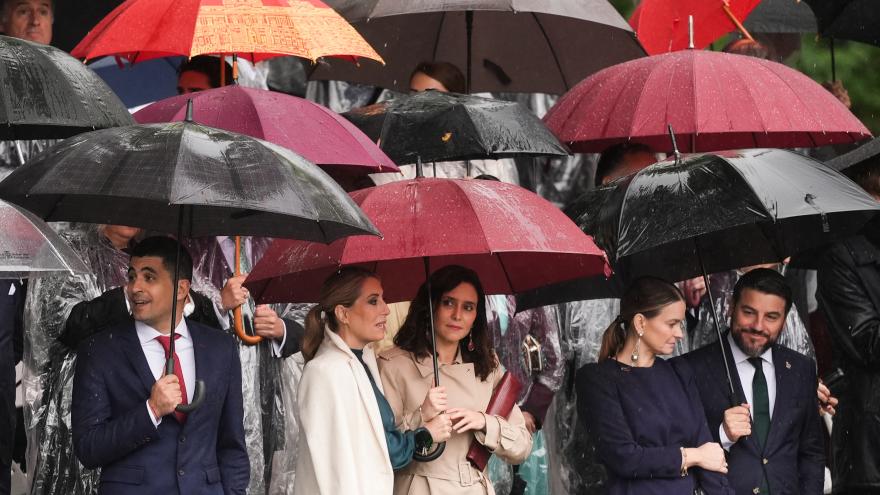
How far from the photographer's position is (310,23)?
313 inches

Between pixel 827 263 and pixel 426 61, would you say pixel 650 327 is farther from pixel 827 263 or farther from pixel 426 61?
pixel 426 61

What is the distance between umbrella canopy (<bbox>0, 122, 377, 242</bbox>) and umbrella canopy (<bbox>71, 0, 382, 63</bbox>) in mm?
1351

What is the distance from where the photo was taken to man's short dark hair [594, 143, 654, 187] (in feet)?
28.9

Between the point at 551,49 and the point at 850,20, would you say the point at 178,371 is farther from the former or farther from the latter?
the point at 850,20

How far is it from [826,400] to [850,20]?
7.22 ft

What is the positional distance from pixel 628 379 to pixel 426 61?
7.59 ft

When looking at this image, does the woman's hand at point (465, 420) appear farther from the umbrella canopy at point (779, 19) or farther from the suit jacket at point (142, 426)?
the umbrella canopy at point (779, 19)

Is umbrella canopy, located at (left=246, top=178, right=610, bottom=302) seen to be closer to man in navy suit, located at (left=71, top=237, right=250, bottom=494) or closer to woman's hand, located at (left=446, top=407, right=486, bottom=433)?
man in navy suit, located at (left=71, top=237, right=250, bottom=494)

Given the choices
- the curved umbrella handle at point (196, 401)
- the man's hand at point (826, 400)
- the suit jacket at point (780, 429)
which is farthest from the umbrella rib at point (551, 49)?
the curved umbrella handle at point (196, 401)

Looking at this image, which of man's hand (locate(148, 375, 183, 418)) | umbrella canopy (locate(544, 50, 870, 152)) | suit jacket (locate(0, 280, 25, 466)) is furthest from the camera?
umbrella canopy (locate(544, 50, 870, 152))

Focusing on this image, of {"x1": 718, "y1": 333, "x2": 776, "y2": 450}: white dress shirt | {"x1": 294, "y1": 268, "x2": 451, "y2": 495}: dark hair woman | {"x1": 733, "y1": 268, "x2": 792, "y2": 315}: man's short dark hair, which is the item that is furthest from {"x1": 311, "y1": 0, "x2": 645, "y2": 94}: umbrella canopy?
A: {"x1": 294, "y1": 268, "x2": 451, "y2": 495}: dark hair woman

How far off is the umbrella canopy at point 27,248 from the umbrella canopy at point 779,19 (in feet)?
20.9

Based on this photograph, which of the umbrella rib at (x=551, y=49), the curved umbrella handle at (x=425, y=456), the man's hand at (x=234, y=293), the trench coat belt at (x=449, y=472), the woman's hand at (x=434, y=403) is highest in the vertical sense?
the umbrella rib at (x=551, y=49)

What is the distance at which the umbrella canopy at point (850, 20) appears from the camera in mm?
9320
